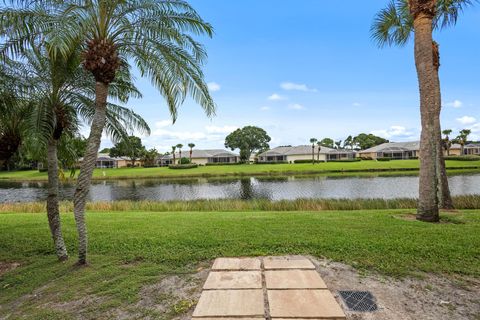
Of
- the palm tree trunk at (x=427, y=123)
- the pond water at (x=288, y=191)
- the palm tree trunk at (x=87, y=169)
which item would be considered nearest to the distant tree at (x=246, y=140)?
the pond water at (x=288, y=191)

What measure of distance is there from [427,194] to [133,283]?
25.8ft

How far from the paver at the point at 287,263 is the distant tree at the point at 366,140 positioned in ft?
297

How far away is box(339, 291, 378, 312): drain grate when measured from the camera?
3646mm

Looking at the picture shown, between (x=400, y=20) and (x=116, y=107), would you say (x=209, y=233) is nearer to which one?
(x=116, y=107)

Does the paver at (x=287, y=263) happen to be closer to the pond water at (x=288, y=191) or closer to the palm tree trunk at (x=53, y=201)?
the palm tree trunk at (x=53, y=201)

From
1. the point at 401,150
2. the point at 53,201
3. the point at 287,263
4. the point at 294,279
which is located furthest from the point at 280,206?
the point at 401,150

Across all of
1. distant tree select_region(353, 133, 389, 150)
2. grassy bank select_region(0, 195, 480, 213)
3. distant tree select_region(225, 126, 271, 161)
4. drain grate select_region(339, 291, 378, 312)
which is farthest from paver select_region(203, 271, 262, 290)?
distant tree select_region(353, 133, 389, 150)

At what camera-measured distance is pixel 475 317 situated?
350 cm

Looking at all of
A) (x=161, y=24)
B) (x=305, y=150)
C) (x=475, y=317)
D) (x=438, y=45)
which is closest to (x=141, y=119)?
(x=161, y=24)

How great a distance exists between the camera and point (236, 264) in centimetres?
512

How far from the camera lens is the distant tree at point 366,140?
290ft

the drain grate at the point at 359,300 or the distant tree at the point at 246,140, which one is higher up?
the distant tree at the point at 246,140

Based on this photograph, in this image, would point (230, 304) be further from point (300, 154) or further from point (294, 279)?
point (300, 154)

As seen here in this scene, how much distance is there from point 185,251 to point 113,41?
14.7 ft
